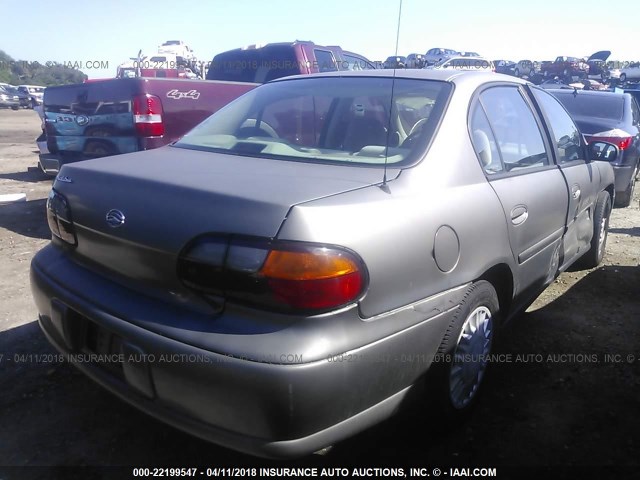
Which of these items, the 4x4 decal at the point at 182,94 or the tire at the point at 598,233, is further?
the 4x4 decal at the point at 182,94

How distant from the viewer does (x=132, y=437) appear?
2.49 meters

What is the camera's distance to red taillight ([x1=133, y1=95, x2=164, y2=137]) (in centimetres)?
516

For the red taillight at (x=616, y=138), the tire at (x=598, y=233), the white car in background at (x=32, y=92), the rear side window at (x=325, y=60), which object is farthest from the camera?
the white car in background at (x=32, y=92)

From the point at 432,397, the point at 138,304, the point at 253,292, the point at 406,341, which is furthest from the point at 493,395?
the point at 138,304

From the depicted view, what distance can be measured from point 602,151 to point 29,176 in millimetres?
9316

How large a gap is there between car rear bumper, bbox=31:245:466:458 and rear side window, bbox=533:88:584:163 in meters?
1.89

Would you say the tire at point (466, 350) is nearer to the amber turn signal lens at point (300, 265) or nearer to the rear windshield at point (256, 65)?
the amber turn signal lens at point (300, 265)

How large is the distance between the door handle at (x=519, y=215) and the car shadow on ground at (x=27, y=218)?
4.79 metres

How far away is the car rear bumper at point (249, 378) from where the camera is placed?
1691 millimetres

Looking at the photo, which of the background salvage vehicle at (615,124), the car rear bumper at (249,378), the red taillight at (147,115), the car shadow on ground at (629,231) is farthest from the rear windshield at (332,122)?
the background salvage vehicle at (615,124)

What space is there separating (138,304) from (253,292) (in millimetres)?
500

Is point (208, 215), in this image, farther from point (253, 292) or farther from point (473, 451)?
point (473, 451)

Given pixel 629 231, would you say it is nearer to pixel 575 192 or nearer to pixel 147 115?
pixel 575 192

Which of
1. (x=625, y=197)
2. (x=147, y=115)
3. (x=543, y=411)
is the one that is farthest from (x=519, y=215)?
(x=625, y=197)
